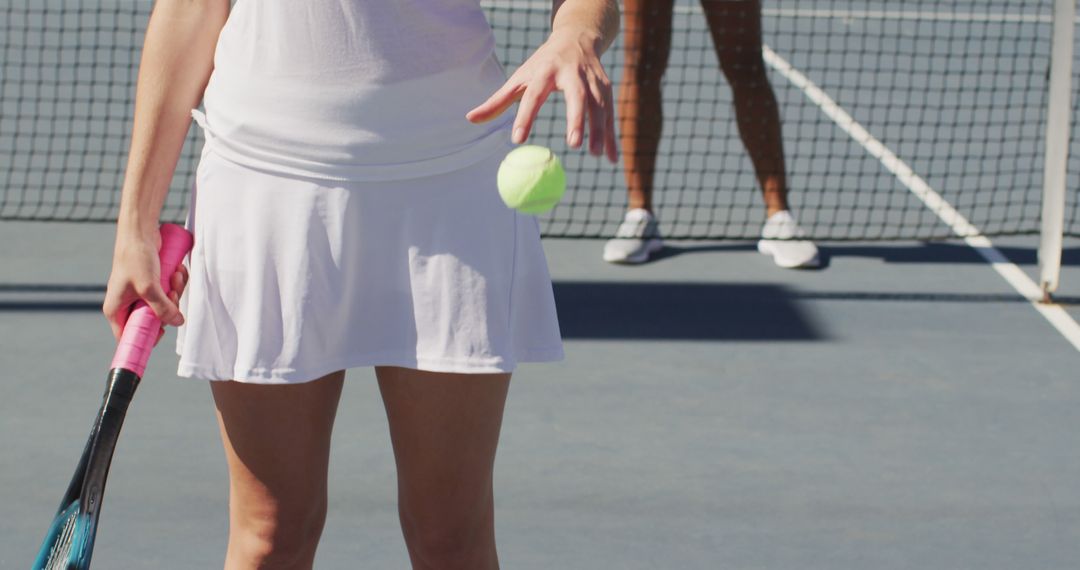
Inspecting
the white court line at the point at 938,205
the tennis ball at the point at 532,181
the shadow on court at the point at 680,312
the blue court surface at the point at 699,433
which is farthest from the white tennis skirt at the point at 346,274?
the white court line at the point at 938,205

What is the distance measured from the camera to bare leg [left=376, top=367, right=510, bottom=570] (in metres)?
1.81

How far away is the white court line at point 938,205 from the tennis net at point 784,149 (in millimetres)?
18

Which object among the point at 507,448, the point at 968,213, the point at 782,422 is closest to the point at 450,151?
the point at 507,448

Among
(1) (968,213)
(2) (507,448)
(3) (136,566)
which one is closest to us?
(3) (136,566)

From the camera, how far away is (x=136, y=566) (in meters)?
2.90

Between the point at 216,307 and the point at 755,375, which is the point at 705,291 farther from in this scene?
the point at 216,307

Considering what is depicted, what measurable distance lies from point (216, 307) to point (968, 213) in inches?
176

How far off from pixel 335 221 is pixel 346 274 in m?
0.07

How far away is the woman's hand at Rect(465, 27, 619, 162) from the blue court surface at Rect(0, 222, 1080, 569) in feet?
5.24

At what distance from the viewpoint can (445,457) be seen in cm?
183

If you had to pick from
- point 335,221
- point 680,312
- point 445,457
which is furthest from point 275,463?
point 680,312

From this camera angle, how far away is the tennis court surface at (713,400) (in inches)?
120

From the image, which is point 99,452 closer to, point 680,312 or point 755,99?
point 680,312

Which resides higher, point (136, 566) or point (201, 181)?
point (201, 181)
